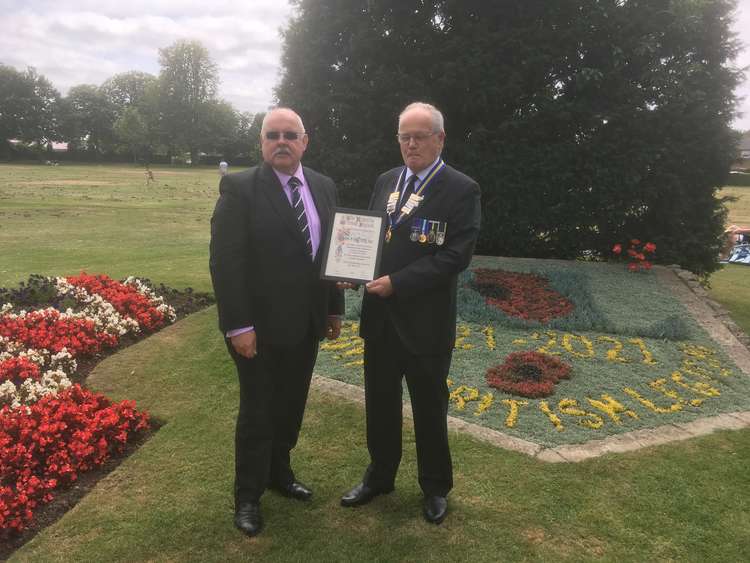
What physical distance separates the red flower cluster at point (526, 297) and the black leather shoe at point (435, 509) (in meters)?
4.32

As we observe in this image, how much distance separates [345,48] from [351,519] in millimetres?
9122

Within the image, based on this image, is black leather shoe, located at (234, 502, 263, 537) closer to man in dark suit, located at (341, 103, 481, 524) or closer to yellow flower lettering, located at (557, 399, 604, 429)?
man in dark suit, located at (341, 103, 481, 524)

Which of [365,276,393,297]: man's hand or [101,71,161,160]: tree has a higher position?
[101,71,161,160]: tree

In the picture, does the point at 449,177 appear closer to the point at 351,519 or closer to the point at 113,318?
the point at 351,519

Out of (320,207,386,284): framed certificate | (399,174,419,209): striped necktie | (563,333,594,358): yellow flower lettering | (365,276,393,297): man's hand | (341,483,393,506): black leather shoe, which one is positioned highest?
(399,174,419,209): striped necktie

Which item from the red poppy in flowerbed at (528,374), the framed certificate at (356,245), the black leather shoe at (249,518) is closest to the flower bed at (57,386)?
the black leather shoe at (249,518)

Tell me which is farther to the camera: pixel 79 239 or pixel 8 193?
pixel 8 193

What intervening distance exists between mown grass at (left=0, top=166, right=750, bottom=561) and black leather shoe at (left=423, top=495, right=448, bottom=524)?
5cm

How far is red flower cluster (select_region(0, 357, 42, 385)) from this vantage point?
5285mm

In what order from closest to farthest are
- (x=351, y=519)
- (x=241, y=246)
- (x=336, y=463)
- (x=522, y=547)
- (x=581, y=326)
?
(x=241, y=246) < (x=522, y=547) < (x=351, y=519) < (x=336, y=463) < (x=581, y=326)

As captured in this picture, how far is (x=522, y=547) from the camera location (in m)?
3.33

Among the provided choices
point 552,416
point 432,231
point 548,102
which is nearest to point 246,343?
point 432,231

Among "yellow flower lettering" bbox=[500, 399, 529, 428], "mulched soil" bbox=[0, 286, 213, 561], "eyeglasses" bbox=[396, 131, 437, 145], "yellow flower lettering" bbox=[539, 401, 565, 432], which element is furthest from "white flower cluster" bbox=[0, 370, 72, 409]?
"yellow flower lettering" bbox=[539, 401, 565, 432]

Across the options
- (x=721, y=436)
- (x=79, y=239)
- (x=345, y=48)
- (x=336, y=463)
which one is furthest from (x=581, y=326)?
(x=79, y=239)
